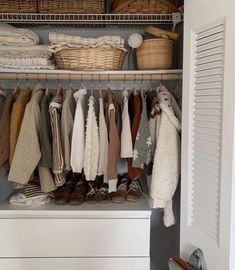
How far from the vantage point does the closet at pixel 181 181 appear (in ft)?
3.33

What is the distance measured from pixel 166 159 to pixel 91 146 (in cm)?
39

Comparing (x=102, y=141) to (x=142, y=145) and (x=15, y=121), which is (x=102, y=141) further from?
(x=15, y=121)

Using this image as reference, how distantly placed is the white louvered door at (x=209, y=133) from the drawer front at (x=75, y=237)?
1.06 ft

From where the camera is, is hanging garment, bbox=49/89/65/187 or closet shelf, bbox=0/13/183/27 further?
closet shelf, bbox=0/13/183/27

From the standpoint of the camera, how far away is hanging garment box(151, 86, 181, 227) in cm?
146

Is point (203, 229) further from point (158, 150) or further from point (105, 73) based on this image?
point (105, 73)

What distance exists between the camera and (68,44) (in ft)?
5.04

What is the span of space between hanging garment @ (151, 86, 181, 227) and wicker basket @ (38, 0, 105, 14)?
0.66 meters

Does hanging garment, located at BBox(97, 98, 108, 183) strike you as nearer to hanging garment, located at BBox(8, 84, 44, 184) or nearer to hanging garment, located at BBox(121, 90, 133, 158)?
hanging garment, located at BBox(121, 90, 133, 158)

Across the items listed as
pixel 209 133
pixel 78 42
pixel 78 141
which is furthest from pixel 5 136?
pixel 209 133

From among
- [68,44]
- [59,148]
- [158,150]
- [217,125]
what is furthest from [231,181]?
[68,44]

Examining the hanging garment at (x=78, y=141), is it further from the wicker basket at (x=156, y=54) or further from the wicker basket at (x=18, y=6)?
the wicker basket at (x=18, y=6)

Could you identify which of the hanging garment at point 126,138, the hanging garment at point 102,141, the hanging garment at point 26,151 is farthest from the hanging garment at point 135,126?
the hanging garment at point 26,151

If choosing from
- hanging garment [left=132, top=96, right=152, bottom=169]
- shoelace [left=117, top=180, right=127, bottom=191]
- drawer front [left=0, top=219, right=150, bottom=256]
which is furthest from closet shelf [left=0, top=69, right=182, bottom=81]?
drawer front [left=0, top=219, right=150, bottom=256]
